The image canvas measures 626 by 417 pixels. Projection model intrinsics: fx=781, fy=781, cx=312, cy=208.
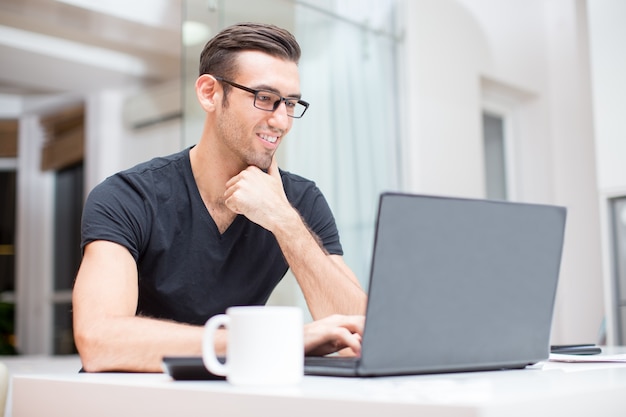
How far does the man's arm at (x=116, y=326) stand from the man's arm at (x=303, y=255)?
11.5 inches

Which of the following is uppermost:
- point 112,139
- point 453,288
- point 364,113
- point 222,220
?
point 112,139

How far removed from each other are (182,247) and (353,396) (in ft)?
3.20

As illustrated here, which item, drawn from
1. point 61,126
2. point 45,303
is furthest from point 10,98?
point 45,303

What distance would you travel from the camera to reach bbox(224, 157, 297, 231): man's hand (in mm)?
1544

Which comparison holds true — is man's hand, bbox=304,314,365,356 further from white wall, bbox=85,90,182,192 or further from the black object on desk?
white wall, bbox=85,90,182,192

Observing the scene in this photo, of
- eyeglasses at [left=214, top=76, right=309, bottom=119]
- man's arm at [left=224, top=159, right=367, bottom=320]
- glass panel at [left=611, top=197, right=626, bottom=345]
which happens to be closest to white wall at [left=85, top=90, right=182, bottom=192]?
glass panel at [left=611, top=197, right=626, bottom=345]

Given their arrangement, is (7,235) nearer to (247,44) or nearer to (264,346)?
(247,44)

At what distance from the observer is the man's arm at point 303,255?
1514mm

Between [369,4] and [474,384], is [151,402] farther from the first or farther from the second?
[369,4]

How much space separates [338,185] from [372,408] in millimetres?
3117

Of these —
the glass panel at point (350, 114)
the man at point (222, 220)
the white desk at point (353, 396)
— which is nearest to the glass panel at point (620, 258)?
the glass panel at point (350, 114)

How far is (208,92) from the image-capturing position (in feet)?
5.84

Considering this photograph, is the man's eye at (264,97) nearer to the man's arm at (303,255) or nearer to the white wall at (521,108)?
the man's arm at (303,255)

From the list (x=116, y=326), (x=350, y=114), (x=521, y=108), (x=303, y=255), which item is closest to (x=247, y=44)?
(x=303, y=255)
